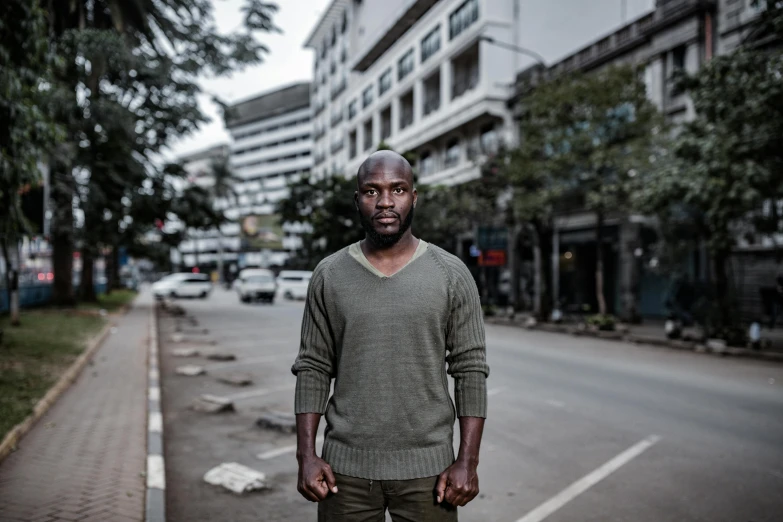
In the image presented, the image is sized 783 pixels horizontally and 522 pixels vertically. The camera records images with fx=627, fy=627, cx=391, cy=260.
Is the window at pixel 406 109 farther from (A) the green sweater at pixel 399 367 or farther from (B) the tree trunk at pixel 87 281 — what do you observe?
(A) the green sweater at pixel 399 367

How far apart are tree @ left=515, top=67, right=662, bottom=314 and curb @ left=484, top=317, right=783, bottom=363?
3.36 ft

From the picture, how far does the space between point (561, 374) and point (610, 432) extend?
4.02 m

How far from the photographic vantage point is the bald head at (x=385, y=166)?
212cm

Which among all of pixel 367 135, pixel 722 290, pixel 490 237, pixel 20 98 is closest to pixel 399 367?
pixel 20 98

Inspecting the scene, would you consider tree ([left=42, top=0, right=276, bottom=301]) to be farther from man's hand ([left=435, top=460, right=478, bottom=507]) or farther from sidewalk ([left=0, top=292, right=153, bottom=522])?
man's hand ([left=435, top=460, right=478, bottom=507])

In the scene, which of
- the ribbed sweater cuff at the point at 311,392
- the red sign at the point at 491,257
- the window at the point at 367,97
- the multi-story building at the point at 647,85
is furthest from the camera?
the window at the point at 367,97

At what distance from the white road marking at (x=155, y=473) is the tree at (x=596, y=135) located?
51.2 ft

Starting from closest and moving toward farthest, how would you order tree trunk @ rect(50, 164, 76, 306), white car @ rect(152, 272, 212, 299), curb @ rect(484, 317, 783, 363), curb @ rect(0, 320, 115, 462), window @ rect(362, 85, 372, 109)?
curb @ rect(0, 320, 115, 462) → curb @ rect(484, 317, 783, 363) → tree trunk @ rect(50, 164, 76, 306) → white car @ rect(152, 272, 212, 299) → window @ rect(362, 85, 372, 109)

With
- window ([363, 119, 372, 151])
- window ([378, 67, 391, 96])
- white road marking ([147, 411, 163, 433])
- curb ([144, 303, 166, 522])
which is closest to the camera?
curb ([144, 303, 166, 522])

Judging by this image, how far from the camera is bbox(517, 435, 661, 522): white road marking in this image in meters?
4.44

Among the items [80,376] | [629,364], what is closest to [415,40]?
[629,364]

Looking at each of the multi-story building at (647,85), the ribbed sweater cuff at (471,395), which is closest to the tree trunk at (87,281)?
the multi-story building at (647,85)

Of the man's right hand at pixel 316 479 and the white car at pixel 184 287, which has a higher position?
the man's right hand at pixel 316 479

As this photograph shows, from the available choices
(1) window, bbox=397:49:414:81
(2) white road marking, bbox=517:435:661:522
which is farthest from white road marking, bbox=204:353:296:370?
(1) window, bbox=397:49:414:81
